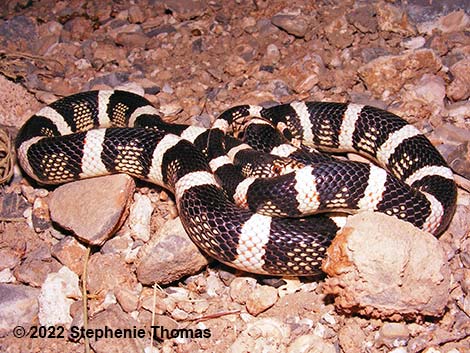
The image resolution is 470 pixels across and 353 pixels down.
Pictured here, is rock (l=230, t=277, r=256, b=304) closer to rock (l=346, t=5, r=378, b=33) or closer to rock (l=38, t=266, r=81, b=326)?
rock (l=38, t=266, r=81, b=326)

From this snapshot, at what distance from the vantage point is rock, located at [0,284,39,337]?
15.8ft

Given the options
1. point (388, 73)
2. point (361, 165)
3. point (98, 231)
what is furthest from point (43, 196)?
point (388, 73)

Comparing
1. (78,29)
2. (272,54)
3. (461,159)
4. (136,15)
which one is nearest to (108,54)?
(78,29)

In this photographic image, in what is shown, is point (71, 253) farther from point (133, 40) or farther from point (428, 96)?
point (428, 96)

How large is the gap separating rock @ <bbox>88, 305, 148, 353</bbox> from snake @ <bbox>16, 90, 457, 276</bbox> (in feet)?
3.20

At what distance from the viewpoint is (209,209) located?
497 cm

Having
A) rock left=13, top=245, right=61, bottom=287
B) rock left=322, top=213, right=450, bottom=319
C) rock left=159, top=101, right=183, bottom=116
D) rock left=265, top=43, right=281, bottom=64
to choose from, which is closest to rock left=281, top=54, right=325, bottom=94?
rock left=265, top=43, right=281, bottom=64

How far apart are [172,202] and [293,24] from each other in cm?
366

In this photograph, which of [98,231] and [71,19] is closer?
[98,231]

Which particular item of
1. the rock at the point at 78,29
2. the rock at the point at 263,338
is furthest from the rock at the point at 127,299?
the rock at the point at 78,29

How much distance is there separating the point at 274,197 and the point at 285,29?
3.78m

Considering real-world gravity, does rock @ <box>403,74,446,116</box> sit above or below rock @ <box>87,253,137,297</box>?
above

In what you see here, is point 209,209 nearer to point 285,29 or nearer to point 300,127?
point 300,127

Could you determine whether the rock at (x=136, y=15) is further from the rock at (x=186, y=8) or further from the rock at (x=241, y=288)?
the rock at (x=241, y=288)
